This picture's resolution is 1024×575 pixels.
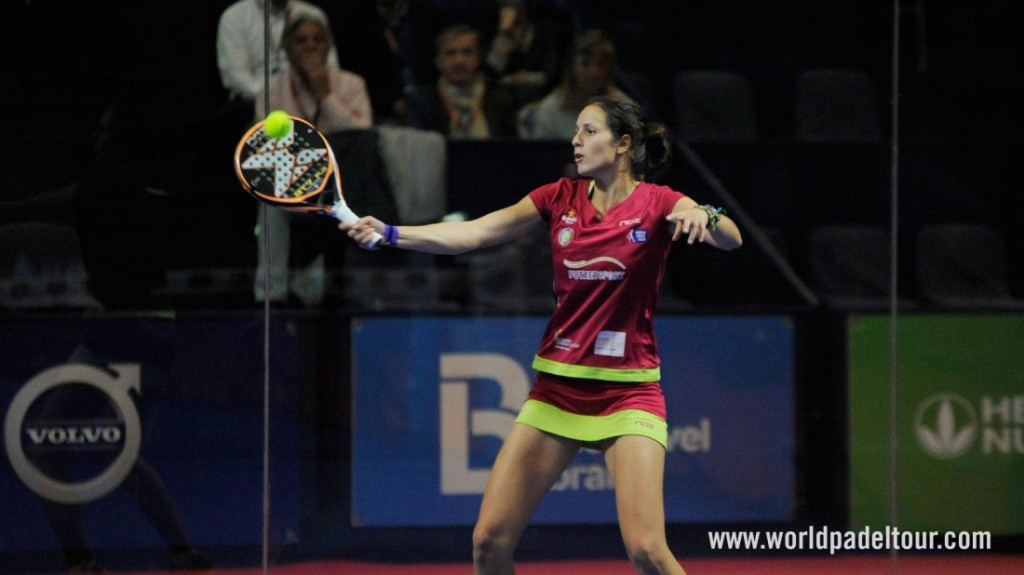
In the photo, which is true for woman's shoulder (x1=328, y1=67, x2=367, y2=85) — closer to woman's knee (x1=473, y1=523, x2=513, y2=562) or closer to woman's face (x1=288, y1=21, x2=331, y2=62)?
woman's face (x1=288, y1=21, x2=331, y2=62)

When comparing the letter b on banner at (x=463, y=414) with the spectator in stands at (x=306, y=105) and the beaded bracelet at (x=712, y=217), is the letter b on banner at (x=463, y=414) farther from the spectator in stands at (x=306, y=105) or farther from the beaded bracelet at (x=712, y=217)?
the beaded bracelet at (x=712, y=217)

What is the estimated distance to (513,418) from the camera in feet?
17.3

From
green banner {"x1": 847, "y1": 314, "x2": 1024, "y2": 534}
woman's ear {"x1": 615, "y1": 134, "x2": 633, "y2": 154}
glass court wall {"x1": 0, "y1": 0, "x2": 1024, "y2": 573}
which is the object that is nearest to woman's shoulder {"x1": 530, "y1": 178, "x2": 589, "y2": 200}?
woman's ear {"x1": 615, "y1": 134, "x2": 633, "y2": 154}

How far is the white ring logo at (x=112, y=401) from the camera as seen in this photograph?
503 centimetres

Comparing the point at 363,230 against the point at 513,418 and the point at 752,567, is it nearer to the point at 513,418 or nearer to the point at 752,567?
the point at 513,418

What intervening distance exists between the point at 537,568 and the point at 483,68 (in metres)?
1.89

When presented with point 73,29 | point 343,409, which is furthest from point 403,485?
point 73,29

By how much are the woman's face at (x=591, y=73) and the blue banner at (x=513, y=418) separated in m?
0.90

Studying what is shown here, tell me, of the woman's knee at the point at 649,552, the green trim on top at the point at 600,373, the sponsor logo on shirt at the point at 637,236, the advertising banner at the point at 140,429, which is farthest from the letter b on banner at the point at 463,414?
the woman's knee at the point at 649,552

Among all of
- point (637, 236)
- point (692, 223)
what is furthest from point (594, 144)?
point (692, 223)

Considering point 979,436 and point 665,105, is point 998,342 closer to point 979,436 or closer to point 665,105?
point 979,436

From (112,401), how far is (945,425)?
122 inches

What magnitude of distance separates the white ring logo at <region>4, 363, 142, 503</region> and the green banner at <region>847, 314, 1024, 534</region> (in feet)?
8.73

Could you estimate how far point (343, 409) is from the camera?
522 centimetres
